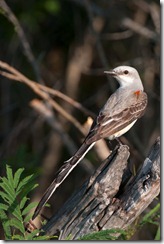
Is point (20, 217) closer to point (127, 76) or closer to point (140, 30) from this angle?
point (127, 76)

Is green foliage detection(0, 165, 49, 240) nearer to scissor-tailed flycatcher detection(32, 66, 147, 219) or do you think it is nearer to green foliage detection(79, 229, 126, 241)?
green foliage detection(79, 229, 126, 241)

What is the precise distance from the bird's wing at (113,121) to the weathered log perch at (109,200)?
1111 mm

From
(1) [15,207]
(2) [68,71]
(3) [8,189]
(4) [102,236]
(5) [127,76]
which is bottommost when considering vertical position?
(4) [102,236]

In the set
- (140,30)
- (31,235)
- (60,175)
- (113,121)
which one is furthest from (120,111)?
(140,30)

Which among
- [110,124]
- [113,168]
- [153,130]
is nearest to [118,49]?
[153,130]

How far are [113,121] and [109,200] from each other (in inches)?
64.1

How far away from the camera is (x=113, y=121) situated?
5766 millimetres

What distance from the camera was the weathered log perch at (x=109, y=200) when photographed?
4.15 metres

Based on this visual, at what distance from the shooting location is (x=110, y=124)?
18.8 feet

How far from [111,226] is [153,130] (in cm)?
628

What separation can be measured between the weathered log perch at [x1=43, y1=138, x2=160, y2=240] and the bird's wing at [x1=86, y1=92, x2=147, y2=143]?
43.8 inches

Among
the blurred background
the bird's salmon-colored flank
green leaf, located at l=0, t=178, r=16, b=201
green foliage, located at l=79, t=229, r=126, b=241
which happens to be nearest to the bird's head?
the bird's salmon-colored flank

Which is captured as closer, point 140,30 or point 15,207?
point 15,207

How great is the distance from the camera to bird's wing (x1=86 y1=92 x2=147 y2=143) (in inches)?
219
